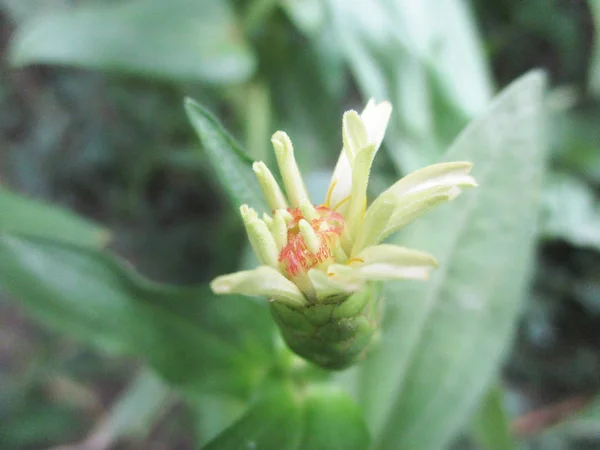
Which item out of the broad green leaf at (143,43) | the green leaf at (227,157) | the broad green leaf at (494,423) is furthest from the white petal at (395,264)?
the broad green leaf at (143,43)

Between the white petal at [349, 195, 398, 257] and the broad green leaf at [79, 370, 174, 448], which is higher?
the white petal at [349, 195, 398, 257]

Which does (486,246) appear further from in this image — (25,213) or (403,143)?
(25,213)

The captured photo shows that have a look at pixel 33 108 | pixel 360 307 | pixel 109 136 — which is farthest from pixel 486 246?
pixel 33 108

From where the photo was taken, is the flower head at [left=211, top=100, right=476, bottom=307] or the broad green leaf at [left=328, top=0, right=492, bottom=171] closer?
the flower head at [left=211, top=100, right=476, bottom=307]

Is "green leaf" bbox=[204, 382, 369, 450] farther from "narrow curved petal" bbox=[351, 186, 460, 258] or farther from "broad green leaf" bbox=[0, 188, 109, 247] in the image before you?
"broad green leaf" bbox=[0, 188, 109, 247]

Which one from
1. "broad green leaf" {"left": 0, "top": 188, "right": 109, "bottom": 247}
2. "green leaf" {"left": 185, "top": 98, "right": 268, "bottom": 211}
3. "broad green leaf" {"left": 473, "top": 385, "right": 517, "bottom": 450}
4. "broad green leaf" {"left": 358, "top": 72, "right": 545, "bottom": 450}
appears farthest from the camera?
"broad green leaf" {"left": 0, "top": 188, "right": 109, "bottom": 247}

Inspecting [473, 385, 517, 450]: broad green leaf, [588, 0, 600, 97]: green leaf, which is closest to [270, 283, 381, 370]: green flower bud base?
[473, 385, 517, 450]: broad green leaf

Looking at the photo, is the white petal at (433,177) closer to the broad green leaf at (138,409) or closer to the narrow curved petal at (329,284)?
the narrow curved petal at (329,284)

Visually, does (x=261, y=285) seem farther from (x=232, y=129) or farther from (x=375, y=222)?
(x=232, y=129)
